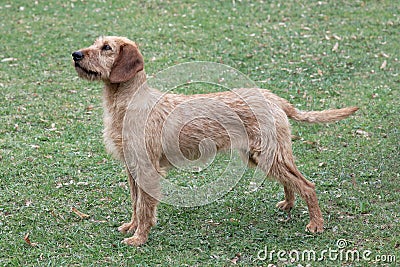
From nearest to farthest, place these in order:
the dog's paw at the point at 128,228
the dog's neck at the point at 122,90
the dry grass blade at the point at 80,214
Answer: the dog's neck at the point at 122,90, the dog's paw at the point at 128,228, the dry grass blade at the point at 80,214

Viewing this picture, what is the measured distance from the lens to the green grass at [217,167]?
5.77 metres

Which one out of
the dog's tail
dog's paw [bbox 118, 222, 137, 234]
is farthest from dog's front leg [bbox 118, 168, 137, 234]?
the dog's tail

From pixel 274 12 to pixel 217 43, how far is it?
237cm

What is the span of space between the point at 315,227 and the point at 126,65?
2.47m

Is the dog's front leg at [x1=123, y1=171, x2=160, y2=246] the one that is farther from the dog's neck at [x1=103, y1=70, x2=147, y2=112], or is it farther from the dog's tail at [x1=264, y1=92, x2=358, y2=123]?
the dog's tail at [x1=264, y1=92, x2=358, y2=123]

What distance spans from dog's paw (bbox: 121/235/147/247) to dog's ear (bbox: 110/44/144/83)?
5.04 ft

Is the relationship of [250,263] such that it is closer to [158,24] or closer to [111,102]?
[111,102]

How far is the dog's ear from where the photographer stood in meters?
5.63

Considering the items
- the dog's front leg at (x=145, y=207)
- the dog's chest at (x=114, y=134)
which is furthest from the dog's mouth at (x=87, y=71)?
the dog's front leg at (x=145, y=207)

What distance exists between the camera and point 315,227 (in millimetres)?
5898

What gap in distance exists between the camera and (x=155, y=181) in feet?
18.6

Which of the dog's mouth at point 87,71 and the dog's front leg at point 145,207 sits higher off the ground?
the dog's mouth at point 87,71

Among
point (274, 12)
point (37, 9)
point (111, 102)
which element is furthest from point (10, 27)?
point (111, 102)

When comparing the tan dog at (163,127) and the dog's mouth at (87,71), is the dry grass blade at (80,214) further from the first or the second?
the dog's mouth at (87,71)
